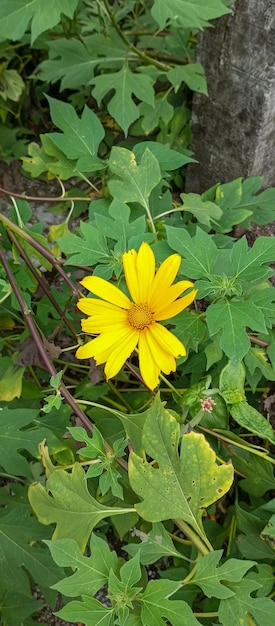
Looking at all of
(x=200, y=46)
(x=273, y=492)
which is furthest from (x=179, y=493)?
(x=200, y=46)

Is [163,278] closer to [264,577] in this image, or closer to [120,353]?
[120,353]

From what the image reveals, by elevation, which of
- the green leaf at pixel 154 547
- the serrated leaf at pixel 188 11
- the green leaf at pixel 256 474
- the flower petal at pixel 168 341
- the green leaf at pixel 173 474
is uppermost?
the serrated leaf at pixel 188 11

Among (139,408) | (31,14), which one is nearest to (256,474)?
(139,408)

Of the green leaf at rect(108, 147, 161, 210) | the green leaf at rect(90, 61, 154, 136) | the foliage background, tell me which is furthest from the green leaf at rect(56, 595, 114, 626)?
the green leaf at rect(90, 61, 154, 136)

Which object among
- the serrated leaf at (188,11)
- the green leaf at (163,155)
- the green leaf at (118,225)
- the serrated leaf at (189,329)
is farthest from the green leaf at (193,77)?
the serrated leaf at (189,329)

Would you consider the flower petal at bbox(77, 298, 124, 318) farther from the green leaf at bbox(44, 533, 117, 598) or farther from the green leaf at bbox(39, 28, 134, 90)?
the green leaf at bbox(39, 28, 134, 90)

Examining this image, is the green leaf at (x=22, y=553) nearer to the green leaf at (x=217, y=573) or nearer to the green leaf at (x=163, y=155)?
the green leaf at (x=217, y=573)
